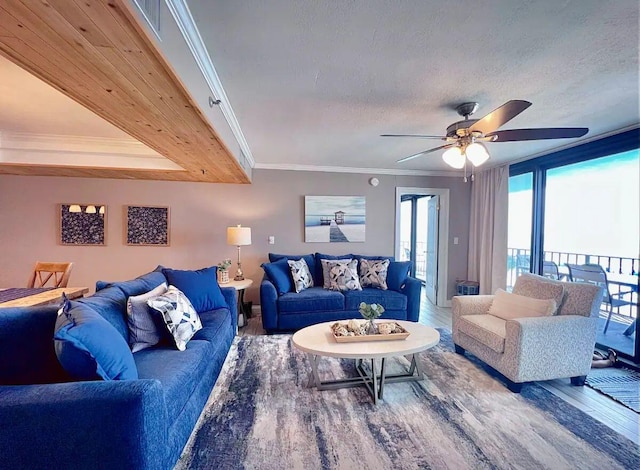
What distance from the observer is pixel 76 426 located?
3.93ft

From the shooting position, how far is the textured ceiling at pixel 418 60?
1407 millimetres

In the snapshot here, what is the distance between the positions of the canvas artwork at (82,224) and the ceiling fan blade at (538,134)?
4.98m

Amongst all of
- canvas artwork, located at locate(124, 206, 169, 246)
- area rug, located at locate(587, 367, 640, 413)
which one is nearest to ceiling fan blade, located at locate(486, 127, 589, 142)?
area rug, located at locate(587, 367, 640, 413)

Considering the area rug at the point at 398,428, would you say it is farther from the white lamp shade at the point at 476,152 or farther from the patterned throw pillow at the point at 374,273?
the white lamp shade at the point at 476,152

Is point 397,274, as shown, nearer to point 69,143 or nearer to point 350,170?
point 350,170

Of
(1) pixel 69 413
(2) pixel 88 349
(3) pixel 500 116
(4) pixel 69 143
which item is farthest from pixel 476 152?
(4) pixel 69 143

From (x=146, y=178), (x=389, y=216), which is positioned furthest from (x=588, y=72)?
(x=146, y=178)

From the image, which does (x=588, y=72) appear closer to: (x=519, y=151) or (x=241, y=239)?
(x=519, y=151)

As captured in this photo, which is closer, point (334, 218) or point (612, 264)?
point (612, 264)

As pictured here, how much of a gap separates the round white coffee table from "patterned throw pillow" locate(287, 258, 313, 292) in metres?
1.24

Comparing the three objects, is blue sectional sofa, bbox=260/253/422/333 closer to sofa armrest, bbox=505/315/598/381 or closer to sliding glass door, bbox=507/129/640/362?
sofa armrest, bbox=505/315/598/381

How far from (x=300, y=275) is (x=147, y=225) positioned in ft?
8.02

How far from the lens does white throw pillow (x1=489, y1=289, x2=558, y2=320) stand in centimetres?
261

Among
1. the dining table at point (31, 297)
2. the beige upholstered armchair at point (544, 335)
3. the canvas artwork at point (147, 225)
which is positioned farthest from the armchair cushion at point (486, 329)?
the canvas artwork at point (147, 225)
